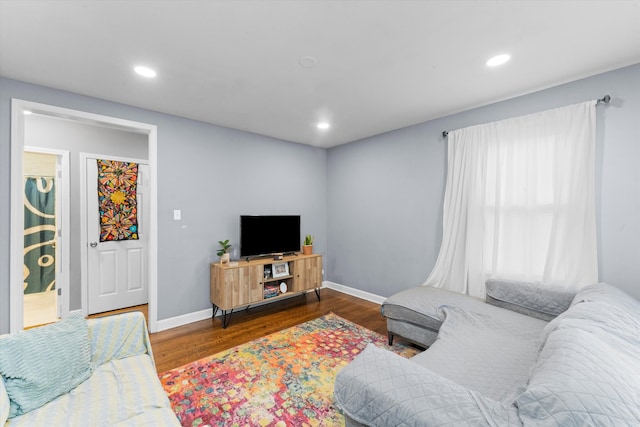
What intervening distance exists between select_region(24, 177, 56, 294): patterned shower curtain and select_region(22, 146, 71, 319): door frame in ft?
0.97

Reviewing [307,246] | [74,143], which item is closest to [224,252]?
[307,246]

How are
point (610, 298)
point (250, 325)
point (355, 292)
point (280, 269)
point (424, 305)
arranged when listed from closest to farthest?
1. point (610, 298)
2. point (424, 305)
3. point (250, 325)
4. point (280, 269)
5. point (355, 292)

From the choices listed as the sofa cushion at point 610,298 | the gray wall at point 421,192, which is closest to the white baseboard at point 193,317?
the gray wall at point 421,192

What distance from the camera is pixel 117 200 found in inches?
144

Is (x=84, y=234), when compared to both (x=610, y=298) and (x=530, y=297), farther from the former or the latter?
(x=610, y=298)

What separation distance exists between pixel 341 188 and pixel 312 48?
285 cm

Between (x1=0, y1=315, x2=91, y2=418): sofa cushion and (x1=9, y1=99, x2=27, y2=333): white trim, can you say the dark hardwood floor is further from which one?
(x1=9, y1=99, x2=27, y2=333): white trim

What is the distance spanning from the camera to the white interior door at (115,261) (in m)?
3.46

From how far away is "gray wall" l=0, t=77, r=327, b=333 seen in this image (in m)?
2.97

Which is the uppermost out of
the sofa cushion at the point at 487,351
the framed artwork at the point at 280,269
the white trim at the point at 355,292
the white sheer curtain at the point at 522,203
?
the white sheer curtain at the point at 522,203

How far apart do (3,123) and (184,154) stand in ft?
4.72

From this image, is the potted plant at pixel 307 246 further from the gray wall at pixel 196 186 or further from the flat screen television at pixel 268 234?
the gray wall at pixel 196 186

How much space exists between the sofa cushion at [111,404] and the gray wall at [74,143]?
257 centimetres

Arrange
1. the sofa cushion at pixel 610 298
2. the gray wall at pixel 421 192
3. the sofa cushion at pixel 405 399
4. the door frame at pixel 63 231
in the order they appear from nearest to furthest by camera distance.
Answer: the sofa cushion at pixel 405 399 < the sofa cushion at pixel 610 298 < the gray wall at pixel 421 192 < the door frame at pixel 63 231
